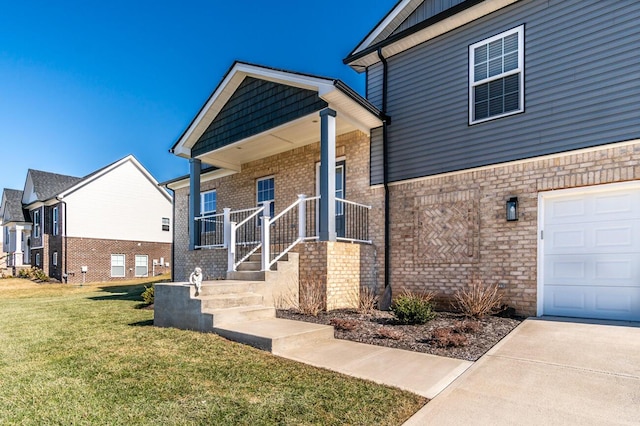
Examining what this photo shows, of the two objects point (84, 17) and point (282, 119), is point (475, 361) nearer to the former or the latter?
point (282, 119)

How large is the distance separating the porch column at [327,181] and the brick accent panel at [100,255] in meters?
21.3

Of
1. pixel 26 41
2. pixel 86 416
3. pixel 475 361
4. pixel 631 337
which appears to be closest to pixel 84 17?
pixel 26 41

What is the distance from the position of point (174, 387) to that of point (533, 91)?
24.6ft

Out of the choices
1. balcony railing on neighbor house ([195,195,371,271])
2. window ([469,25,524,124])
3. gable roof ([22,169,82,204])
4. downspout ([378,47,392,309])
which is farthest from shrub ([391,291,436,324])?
gable roof ([22,169,82,204])

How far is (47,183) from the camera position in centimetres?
2653

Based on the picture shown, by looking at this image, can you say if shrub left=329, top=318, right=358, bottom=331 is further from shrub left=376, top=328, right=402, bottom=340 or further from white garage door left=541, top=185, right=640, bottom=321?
white garage door left=541, top=185, right=640, bottom=321

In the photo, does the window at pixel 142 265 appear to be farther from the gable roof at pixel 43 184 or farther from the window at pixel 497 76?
the window at pixel 497 76

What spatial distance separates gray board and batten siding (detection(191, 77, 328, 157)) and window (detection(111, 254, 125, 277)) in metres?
16.9

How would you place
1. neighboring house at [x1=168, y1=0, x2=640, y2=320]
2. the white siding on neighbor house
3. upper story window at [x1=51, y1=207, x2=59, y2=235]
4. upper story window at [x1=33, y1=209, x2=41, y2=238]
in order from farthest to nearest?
upper story window at [x1=33, y1=209, x2=41, y2=238]
upper story window at [x1=51, y1=207, x2=59, y2=235]
the white siding on neighbor house
neighboring house at [x1=168, y1=0, x2=640, y2=320]

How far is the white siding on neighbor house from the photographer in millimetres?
23375

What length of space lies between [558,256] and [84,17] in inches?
679

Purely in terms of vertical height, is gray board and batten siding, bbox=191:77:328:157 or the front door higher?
gray board and batten siding, bbox=191:77:328:157

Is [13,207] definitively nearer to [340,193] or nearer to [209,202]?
[209,202]

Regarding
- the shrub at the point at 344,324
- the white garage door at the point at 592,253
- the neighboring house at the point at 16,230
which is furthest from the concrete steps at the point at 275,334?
the neighboring house at the point at 16,230
